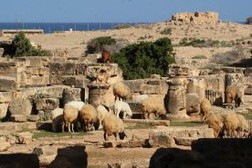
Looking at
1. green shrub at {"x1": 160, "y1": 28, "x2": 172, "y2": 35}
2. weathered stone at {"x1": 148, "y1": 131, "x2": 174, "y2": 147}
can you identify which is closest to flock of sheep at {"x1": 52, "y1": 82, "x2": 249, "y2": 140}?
weathered stone at {"x1": 148, "y1": 131, "x2": 174, "y2": 147}

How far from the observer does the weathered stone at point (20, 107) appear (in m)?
21.1

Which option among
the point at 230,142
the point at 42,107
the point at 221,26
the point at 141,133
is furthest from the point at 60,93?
the point at 221,26

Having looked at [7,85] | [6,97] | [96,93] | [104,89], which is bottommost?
[6,97]

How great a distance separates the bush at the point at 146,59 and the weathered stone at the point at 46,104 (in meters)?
10.1

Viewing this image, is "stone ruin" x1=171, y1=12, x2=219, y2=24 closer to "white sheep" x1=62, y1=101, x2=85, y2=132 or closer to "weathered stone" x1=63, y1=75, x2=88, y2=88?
"weathered stone" x1=63, y1=75, x2=88, y2=88

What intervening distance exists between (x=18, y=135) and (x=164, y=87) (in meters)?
8.16

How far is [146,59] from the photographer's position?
3394 centimetres

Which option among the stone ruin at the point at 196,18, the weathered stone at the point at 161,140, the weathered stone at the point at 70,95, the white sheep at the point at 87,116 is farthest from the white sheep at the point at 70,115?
the stone ruin at the point at 196,18

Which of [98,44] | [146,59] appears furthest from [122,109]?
[98,44]

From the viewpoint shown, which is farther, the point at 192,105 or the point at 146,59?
the point at 146,59

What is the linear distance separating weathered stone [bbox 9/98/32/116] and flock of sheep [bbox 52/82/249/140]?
1.68 meters

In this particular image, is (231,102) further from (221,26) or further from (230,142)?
(221,26)

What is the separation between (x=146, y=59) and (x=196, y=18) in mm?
49507

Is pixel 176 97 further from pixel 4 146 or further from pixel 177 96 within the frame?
pixel 4 146
